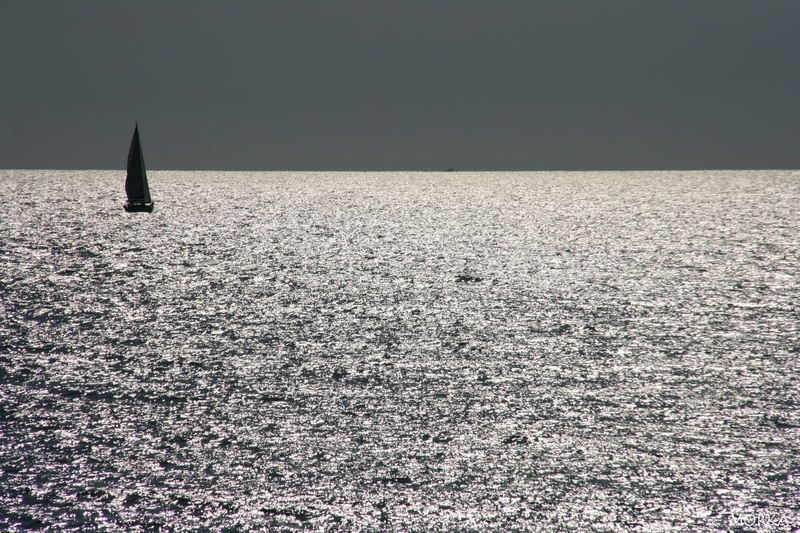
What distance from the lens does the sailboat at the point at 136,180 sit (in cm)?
6588

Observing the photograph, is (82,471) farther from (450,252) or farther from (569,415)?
(450,252)

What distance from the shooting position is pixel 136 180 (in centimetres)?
7031

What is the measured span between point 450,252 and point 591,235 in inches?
743

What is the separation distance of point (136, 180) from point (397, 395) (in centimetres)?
6152

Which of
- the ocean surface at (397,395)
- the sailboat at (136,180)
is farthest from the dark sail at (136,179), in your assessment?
the ocean surface at (397,395)

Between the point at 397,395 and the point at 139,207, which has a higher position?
the point at 139,207

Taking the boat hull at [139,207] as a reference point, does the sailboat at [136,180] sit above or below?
above

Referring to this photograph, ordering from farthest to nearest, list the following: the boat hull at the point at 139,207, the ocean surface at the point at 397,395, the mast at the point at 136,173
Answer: the boat hull at the point at 139,207, the mast at the point at 136,173, the ocean surface at the point at 397,395

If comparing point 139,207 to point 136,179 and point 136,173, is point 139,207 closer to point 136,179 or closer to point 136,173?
point 136,179

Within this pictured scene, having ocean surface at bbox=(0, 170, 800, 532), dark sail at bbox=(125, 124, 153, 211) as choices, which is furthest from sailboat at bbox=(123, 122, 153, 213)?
ocean surface at bbox=(0, 170, 800, 532)

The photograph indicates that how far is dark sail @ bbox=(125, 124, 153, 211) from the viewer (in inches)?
2591

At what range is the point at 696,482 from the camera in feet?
39.8

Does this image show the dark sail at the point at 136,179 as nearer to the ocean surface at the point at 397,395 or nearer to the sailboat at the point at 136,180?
the sailboat at the point at 136,180

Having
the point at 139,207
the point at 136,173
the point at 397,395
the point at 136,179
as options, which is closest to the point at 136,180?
the point at 136,179
